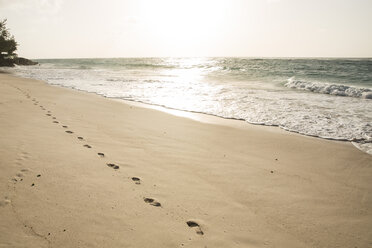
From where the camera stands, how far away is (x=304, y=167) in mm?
4270

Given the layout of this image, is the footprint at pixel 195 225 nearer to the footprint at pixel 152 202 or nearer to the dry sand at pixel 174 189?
the dry sand at pixel 174 189

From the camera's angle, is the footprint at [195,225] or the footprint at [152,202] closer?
the footprint at [195,225]

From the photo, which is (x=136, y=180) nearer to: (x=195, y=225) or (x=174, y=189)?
(x=174, y=189)

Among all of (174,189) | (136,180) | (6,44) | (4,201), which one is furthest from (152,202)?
(6,44)

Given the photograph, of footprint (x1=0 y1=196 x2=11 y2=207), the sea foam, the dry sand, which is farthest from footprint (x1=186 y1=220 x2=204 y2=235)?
the sea foam

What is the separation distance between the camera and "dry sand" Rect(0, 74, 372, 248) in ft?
7.66

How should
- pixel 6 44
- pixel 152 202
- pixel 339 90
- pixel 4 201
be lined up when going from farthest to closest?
pixel 6 44, pixel 339 90, pixel 152 202, pixel 4 201

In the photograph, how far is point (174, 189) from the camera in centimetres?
320

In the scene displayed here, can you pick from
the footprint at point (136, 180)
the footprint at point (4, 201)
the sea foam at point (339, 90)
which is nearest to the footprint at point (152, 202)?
the footprint at point (136, 180)

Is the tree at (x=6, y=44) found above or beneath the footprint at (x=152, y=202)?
above

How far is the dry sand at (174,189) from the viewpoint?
91.9 inches

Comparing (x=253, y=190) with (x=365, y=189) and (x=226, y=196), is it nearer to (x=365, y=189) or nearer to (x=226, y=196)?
(x=226, y=196)

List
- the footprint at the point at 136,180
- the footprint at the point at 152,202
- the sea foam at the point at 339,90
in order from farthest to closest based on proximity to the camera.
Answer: the sea foam at the point at 339,90 → the footprint at the point at 136,180 → the footprint at the point at 152,202

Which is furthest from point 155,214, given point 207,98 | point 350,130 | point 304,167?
point 207,98
